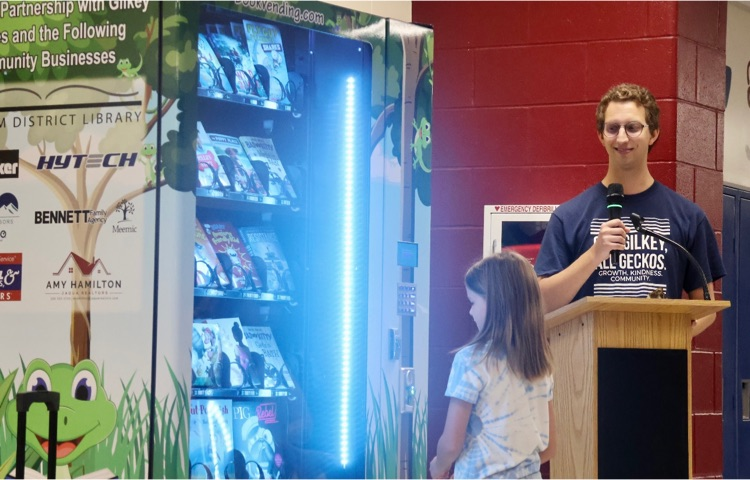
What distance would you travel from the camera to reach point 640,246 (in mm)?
3830

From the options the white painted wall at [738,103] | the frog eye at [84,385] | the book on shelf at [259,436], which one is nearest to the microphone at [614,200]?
the book on shelf at [259,436]

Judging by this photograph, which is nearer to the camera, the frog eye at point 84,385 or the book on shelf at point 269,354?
the frog eye at point 84,385

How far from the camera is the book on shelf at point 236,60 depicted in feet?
12.3

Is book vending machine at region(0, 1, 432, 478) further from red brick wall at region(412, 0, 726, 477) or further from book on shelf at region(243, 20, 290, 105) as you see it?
red brick wall at region(412, 0, 726, 477)

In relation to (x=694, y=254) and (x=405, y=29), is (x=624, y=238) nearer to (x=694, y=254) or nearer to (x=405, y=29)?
(x=694, y=254)

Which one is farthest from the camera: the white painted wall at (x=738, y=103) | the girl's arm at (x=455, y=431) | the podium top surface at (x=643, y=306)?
the white painted wall at (x=738, y=103)

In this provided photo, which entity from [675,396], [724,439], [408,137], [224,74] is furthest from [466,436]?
[724,439]

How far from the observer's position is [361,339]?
12.6 feet

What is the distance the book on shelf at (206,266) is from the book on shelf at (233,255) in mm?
24

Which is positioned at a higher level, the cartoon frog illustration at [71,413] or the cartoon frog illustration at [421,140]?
the cartoon frog illustration at [421,140]

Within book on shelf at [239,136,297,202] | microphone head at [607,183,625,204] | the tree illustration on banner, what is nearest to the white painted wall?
microphone head at [607,183,625,204]

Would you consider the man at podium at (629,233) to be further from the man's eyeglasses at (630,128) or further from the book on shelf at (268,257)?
the book on shelf at (268,257)

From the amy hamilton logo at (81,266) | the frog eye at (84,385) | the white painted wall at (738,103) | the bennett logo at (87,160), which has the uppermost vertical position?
the white painted wall at (738,103)

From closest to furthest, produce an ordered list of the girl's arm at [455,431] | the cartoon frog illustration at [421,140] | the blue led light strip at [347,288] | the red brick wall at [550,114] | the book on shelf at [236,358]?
1. the girl's arm at [455,431]
2. the book on shelf at [236,358]
3. the blue led light strip at [347,288]
4. the cartoon frog illustration at [421,140]
5. the red brick wall at [550,114]
